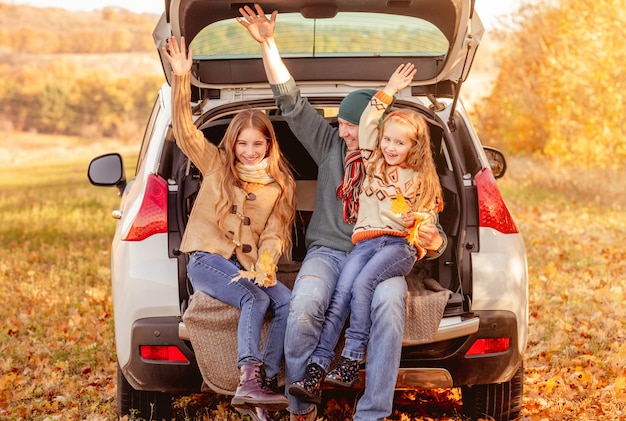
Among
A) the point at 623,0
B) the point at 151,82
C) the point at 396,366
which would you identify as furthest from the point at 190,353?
the point at 151,82

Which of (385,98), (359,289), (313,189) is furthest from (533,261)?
(359,289)

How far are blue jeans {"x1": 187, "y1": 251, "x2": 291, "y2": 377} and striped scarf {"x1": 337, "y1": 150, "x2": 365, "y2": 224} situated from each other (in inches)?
20.0

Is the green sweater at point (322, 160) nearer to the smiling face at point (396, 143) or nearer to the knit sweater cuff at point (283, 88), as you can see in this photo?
the knit sweater cuff at point (283, 88)

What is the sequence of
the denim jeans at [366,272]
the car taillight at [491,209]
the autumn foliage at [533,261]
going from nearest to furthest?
the denim jeans at [366,272]
the car taillight at [491,209]
the autumn foliage at [533,261]

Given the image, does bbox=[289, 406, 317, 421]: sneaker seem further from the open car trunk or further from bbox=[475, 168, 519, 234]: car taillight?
bbox=[475, 168, 519, 234]: car taillight

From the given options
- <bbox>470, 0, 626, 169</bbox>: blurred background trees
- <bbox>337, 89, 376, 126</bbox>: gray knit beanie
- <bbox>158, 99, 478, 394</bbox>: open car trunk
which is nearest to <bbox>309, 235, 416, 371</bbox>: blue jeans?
<bbox>158, 99, 478, 394</bbox>: open car trunk

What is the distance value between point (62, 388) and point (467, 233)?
2754mm

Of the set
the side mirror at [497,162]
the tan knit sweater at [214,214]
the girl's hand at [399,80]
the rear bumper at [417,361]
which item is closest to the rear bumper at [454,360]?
the rear bumper at [417,361]

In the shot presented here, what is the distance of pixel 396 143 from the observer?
4160 millimetres

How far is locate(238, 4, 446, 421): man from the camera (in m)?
3.78

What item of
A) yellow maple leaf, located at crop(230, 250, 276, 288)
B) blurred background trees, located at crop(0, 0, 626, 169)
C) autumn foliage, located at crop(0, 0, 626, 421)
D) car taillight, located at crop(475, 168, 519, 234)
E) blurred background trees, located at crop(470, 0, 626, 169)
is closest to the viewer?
yellow maple leaf, located at crop(230, 250, 276, 288)

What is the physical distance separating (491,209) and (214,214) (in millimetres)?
1271

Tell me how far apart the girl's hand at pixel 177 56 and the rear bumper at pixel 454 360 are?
63.3 inches

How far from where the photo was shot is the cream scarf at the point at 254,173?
432cm
